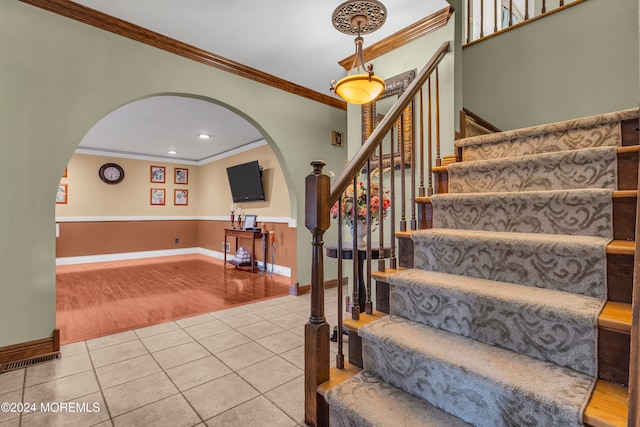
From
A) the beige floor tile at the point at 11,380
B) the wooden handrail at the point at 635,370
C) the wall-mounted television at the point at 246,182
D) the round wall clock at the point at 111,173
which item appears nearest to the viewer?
the wooden handrail at the point at 635,370

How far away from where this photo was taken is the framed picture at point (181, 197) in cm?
767

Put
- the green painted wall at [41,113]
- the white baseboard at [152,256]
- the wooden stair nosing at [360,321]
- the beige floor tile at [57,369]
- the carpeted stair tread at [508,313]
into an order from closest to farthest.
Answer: the carpeted stair tread at [508,313] → the wooden stair nosing at [360,321] → the beige floor tile at [57,369] → the green painted wall at [41,113] → the white baseboard at [152,256]

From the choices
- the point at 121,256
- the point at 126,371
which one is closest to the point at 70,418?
the point at 126,371

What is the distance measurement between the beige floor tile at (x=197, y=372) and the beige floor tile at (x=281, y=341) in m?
0.40

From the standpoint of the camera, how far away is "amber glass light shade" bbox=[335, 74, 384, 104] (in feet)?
6.81

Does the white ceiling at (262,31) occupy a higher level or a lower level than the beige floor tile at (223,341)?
higher

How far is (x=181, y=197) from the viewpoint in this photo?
7770mm

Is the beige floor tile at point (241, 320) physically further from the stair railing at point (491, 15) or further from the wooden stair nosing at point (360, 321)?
the stair railing at point (491, 15)

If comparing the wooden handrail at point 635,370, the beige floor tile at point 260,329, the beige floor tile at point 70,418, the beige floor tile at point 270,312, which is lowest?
the beige floor tile at point 70,418

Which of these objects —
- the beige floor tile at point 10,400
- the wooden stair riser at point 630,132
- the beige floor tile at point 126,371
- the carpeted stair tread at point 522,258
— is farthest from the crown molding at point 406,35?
the beige floor tile at point 10,400

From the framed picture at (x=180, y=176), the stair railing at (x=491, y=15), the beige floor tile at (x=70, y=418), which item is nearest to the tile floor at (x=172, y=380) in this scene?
the beige floor tile at (x=70, y=418)

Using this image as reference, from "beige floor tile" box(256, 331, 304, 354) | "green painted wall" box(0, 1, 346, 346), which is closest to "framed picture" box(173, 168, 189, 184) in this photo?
"green painted wall" box(0, 1, 346, 346)

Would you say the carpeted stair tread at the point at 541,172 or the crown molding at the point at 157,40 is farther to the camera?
the crown molding at the point at 157,40

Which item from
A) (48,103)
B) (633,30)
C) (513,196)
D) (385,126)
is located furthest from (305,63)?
(633,30)
